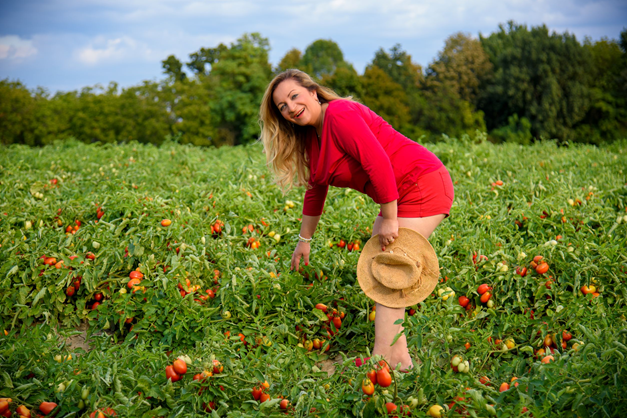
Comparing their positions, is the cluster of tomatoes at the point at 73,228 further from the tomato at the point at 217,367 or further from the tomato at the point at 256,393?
the tomato at the point at 256,393

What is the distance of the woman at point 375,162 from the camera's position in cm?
225

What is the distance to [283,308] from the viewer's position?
2979 millimetres

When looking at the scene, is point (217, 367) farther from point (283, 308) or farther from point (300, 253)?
point (300, 253)

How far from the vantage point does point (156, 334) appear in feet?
9.58

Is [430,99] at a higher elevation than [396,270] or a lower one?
higher

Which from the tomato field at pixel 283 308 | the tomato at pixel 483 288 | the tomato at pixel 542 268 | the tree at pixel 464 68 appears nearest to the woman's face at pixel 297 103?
the tomato field at pixel 283 308

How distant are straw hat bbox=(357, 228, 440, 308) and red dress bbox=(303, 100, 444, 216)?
0.26 m

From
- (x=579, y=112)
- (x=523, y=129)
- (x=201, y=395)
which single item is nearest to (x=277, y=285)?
(x=201, y=395)

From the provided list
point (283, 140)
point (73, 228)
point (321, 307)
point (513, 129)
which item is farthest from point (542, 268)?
point (513, 129)

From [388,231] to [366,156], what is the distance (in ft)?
1.34

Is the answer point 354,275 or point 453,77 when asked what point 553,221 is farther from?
point 453,77

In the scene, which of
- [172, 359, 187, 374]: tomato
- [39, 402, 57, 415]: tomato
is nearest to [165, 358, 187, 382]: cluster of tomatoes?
[172, 359, 187, 374]: tomato

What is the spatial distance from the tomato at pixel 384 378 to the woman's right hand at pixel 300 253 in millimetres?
1151

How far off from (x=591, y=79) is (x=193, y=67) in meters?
28.2
